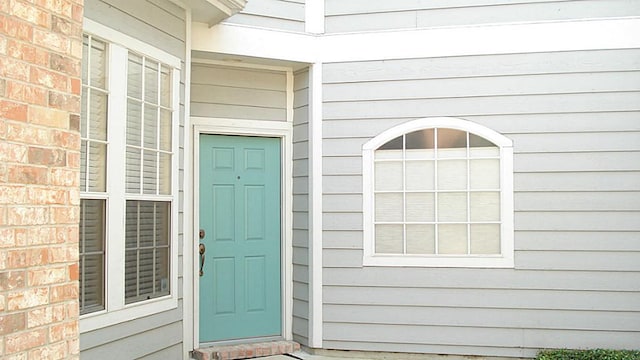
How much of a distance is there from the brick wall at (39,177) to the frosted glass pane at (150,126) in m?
2.43

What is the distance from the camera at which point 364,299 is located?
17.0 feet

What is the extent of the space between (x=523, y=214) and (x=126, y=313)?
118 inches

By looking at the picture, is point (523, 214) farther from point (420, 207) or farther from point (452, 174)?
point (420, 207)

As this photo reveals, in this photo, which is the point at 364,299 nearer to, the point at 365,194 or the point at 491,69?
the point at 365,194

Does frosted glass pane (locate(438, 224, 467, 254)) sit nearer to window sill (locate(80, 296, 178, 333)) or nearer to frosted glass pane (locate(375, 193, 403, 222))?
frosted glass pane (locate(375, 193, 403, 222))

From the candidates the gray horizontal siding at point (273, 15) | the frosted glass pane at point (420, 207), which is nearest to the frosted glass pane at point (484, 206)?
the frosted glass pane at point (420, 207)

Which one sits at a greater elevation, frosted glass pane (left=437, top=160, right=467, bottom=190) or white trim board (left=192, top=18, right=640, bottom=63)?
white trim board (left=192, top=18, right=640, bottom=63)

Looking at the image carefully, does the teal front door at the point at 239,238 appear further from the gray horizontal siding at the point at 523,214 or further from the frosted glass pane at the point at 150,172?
the frosted glass pane at the point at 150,172

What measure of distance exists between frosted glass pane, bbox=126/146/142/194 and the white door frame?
115 centimetres

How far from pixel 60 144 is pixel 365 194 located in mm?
3705

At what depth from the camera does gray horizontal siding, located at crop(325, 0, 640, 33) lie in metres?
4.92

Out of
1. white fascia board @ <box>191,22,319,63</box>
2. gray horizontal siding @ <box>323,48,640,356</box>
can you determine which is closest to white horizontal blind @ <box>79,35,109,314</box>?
white fascia board @ <box>191,22,319,63</box>

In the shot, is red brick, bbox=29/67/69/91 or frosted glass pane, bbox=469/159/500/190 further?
frosted glass pane, bbox=469/159/500/190

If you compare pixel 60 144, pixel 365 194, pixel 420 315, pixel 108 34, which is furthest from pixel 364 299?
pixel 60 144
